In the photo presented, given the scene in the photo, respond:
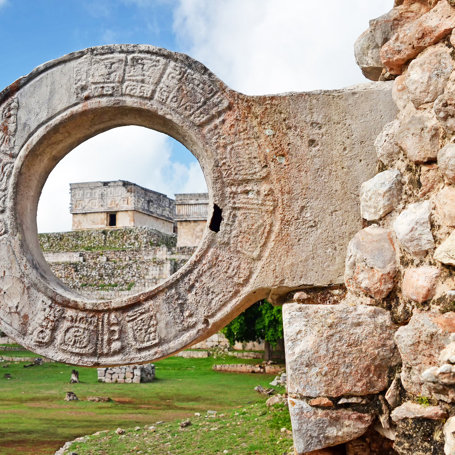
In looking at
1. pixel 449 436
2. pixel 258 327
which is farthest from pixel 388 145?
pixel 258 327

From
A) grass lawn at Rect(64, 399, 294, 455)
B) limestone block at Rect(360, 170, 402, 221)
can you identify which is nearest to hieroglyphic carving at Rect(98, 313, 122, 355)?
limestone block at Rect(360, 170, 402, 221)

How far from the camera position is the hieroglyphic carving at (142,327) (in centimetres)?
306

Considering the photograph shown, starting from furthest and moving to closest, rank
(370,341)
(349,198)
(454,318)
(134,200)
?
(134,200), (349,198), (370,341), (454,318)

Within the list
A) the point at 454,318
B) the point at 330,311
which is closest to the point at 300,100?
the point at 330,311

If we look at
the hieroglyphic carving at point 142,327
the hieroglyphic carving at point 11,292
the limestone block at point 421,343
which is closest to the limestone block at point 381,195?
the limestone block at point 421,343

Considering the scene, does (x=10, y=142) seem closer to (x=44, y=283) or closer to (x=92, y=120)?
(x=92, y=120)

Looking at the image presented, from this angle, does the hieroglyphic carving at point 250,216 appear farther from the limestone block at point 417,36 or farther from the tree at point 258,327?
the tree at point 258,327

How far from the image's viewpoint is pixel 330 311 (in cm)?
259

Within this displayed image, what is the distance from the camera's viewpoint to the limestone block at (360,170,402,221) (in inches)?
105

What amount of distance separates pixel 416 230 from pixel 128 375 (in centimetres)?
1143

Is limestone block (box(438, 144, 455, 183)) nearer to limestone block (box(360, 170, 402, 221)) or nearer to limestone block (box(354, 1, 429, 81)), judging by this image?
limestone block (box(360, 170, 402, 221))

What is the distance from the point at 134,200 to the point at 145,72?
2362 cm

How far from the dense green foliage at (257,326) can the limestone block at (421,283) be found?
12.4 metres

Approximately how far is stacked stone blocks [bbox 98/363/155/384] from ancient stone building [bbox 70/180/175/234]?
14.3 metres
